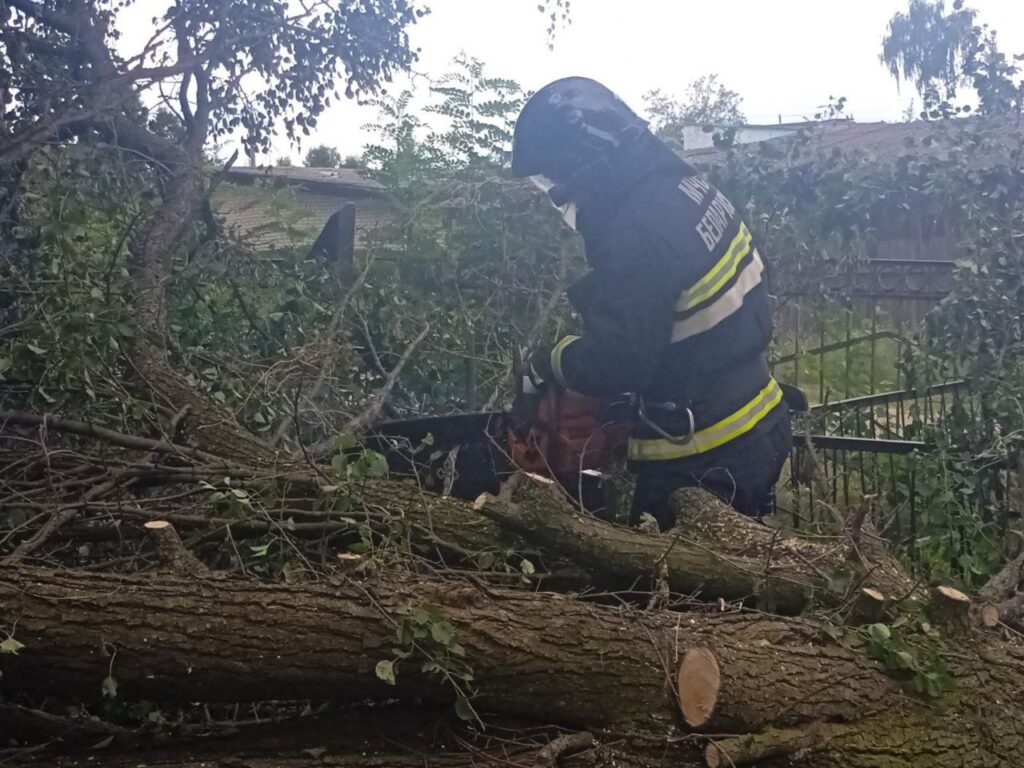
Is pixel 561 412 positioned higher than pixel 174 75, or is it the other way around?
pixel 174 75

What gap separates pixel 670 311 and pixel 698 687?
1.20 m

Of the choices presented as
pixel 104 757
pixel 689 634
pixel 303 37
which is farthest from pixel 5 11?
pixel 689 634

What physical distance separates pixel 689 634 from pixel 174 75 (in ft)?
10.4

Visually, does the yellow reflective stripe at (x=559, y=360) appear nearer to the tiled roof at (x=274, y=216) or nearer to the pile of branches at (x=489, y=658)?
the pile of branches at (x=489, y=658)

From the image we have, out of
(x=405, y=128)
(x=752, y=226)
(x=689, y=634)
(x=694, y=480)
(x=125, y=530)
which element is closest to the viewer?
(x=689, y=634)

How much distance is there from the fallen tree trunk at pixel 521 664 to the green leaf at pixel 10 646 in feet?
0.13

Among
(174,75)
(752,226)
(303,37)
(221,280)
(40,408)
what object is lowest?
(40,408)

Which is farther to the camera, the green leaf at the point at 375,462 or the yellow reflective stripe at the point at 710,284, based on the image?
the yellow reflective stripe at the point at 710,284

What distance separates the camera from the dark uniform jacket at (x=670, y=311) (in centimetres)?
282

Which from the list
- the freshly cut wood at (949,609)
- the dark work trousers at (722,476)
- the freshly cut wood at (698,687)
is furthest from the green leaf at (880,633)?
the dark work trousers at (722,476)

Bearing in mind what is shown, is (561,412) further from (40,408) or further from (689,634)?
(40,408)

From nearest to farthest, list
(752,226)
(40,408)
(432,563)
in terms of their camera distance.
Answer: (432,563) < (40,408) < (752,226)

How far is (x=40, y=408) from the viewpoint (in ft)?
11.0

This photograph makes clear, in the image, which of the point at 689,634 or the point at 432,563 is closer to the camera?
the point at 689,634
